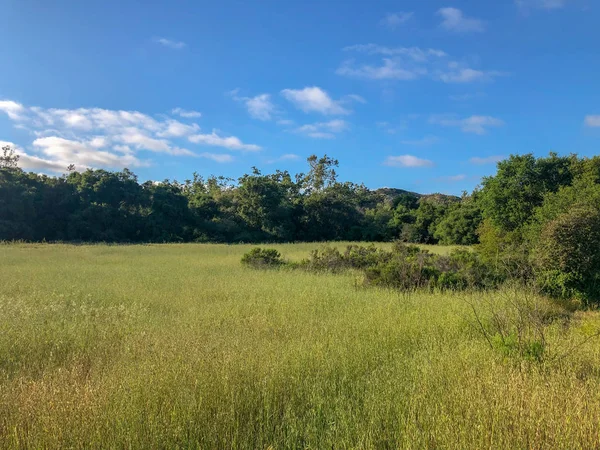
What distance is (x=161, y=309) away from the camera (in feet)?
26.6

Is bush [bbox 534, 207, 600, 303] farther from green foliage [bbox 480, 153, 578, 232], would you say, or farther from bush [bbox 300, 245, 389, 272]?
green foliage [bbox 480, 153, 578, 232]

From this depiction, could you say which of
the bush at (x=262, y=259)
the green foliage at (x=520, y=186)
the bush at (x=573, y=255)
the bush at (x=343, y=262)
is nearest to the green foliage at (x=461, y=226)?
the green foliage at (x=520, y=186)

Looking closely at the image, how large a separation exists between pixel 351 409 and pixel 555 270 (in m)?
9.30

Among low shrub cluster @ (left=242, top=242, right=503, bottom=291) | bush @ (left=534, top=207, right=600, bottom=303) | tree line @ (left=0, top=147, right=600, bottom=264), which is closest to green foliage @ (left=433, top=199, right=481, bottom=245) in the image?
tree line @ (left=0, top=147, right=600, bottom=264)

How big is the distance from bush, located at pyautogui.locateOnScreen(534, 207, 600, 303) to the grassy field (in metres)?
3.06

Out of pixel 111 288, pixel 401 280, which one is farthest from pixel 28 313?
pixel 401 280

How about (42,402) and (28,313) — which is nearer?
(42,402)

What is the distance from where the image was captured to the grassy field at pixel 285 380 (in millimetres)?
3088

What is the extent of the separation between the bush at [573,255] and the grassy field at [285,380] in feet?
10.0

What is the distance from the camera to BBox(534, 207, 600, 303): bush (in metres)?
9.77

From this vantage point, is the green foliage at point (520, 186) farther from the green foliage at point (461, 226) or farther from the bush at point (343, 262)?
the green foliage at point (461, 226)

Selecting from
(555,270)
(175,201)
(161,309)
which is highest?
(175,201)

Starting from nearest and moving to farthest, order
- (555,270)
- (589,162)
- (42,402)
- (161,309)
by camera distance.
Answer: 1. (42,402)
2. (161,309)
3. (555,270)
4. (589,162)

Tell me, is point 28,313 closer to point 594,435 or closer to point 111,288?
point 111,288
